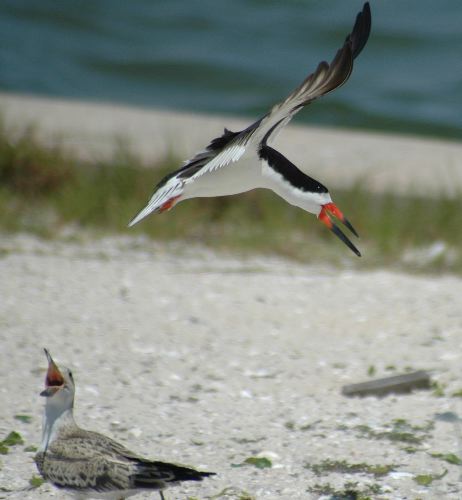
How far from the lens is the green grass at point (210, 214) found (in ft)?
20.7

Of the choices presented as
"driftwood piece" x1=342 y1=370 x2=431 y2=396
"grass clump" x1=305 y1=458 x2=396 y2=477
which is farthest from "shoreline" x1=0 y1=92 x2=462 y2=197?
"grass clump" x1=305 y1=458 x2=396 y2=477

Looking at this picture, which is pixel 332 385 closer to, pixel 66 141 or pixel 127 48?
pixel 66 141

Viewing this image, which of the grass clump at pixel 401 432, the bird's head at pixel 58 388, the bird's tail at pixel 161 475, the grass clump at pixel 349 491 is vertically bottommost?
the bird's tail at pixel 161 475

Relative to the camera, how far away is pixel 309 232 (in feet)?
21.6

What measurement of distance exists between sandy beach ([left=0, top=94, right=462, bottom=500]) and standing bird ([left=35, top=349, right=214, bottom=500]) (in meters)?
0.31

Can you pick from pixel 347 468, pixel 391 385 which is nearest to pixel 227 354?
pixel 391 385

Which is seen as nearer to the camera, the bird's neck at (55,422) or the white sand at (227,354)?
the bird's neck at (55,422)

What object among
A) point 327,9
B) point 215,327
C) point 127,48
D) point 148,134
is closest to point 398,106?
point 327,9

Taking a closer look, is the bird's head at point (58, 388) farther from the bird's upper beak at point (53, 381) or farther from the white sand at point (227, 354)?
the white sand at point (227, 354)

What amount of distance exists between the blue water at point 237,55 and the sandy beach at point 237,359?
198 inches

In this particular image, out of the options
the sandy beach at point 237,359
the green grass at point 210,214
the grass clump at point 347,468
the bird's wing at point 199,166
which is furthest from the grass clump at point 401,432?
the green grass at point 210,214

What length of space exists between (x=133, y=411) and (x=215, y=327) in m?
1.04

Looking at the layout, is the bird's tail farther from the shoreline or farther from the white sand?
the shoreline

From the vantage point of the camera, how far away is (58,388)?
310cm
